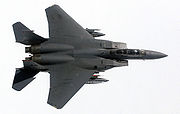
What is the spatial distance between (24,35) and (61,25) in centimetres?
263

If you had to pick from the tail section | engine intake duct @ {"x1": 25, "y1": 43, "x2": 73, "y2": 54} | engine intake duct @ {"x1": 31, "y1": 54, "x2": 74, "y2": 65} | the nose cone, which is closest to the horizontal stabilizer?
engine intake duct @ {"x1": 31, "y1": 54, "x2": 74, "y2": 65}

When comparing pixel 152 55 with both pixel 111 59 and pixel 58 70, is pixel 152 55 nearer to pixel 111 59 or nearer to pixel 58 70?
pixel 111 59

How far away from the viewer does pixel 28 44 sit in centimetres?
1794

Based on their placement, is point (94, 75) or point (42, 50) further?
point (94, 75)

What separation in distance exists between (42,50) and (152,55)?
7913mm

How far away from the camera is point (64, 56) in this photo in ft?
58.6

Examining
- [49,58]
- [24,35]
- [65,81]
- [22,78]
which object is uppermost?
[24,35]

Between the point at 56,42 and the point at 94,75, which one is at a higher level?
the point at 56,42

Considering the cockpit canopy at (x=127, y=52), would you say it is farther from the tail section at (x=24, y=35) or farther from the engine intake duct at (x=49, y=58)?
the tail section at (x=24, y=35)

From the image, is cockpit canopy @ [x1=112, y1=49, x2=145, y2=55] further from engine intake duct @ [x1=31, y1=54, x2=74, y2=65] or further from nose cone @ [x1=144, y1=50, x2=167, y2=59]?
engine intake duct @ [x1=31, y1=54, x2=74, y2=65]

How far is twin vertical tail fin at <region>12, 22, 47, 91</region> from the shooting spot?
17.6m

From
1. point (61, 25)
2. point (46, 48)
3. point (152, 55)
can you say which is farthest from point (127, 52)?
point (46, 48)

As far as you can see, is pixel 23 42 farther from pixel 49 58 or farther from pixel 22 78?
pixel 22 78

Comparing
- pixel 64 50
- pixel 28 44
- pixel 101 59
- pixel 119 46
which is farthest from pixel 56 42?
pixel 119 46
